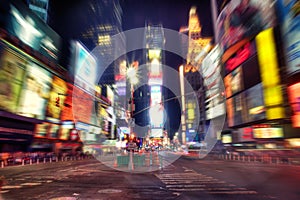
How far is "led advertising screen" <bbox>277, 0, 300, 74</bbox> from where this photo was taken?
2933 cm

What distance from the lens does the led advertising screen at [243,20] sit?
43375 mm

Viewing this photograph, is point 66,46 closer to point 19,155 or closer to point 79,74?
point 79,74

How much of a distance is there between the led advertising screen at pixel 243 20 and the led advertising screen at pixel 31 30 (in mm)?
40971

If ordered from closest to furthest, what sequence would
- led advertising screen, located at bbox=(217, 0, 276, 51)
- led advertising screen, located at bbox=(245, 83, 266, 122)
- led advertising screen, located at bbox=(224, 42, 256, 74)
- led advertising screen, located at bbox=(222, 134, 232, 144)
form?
1. led advertising screen, located at bbox=(217, 0, 276, 51)
2. led advertising screen, located at bbox=(245, 83, 266, 122)
3. led advertising screen, located at bbox=(224, 42, 256, 74)
4. led advertising screen, located at bbox=(222, 134, 232, 144)

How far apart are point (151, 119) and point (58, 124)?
11086 cm

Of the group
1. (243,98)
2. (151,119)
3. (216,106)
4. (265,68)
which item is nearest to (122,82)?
(151,119)

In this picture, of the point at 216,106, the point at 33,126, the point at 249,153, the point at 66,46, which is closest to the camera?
the point at 33,126

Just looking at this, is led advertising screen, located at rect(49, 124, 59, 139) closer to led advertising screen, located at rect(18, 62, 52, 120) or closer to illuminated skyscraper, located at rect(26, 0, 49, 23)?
led advertising screen, located at rect(18, 62, 52, 120)

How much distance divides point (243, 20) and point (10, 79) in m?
49.2

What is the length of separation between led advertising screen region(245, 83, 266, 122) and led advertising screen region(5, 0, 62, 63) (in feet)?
135

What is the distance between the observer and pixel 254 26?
4794cm

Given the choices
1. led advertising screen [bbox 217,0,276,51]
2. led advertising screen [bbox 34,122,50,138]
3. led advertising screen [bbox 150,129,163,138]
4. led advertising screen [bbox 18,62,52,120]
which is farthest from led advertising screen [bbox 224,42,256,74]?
led advertising screen [bbox 150,129,163,138]

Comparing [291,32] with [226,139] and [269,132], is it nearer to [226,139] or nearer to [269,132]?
[269,132]

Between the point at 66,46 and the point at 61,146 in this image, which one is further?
the point at 66,46
